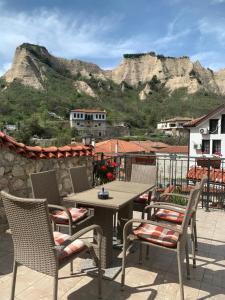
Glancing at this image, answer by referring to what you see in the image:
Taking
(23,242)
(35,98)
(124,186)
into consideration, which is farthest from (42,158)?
(35,98)

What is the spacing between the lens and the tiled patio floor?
2.17 metres

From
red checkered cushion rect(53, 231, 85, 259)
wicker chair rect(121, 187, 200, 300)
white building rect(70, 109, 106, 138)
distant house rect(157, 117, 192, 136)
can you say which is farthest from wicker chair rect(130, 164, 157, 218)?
white building rect(70, 109, 106, 138)

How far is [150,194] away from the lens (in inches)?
132

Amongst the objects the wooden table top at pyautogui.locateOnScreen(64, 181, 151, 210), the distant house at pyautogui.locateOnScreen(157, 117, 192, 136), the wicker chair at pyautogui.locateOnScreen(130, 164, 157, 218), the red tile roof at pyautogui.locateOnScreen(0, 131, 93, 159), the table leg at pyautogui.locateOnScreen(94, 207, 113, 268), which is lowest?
the table leg at pyautogui.locateOnScreen(94, 207, 113, 268)

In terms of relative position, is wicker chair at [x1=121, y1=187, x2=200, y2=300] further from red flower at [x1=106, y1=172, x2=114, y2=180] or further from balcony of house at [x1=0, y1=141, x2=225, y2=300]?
red flower at [x1=106, y1=172, x2=114, y2=180]

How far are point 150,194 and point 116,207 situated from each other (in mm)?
1173

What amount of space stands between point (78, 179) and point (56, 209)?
1.83 ft

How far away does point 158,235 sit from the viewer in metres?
2.30

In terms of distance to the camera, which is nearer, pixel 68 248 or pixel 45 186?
pixel 68 248

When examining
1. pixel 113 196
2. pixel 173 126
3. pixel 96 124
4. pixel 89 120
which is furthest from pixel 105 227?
pixel 89 120

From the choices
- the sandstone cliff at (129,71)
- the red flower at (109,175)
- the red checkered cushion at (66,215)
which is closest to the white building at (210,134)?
the red flower at (109,175)

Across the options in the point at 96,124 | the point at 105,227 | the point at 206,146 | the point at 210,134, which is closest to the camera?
the point at 105,227

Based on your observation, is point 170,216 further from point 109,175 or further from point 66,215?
point 109,175

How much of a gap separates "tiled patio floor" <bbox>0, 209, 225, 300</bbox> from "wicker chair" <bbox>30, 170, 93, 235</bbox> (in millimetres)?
388
